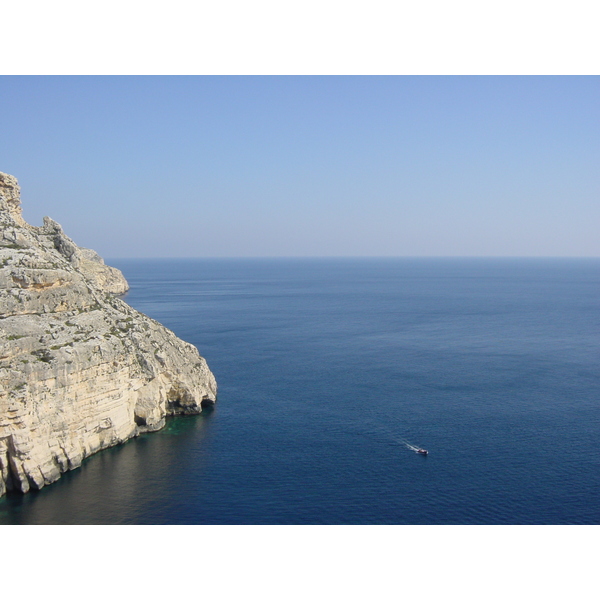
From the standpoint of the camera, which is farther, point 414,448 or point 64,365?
point 414,448

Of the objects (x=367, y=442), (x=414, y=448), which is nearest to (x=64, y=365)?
(x=367, y=442)

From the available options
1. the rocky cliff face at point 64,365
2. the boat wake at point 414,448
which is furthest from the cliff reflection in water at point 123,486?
the boat wake at point 414,448

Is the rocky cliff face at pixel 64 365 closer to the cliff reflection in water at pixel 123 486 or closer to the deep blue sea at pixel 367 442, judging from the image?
the cliff reflection in water at pixel 123 486

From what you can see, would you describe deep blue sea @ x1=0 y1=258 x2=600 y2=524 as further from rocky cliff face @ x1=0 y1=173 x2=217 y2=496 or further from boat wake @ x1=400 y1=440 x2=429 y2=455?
rocky cliff face @ x1=0 y1=173 x2=217 y2=496

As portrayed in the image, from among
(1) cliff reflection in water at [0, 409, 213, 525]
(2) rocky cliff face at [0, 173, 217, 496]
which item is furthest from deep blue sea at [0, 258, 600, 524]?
(2) rocky cliff face at [0, 173, 217, 496]

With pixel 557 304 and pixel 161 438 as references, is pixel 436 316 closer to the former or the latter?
pixel 557 304

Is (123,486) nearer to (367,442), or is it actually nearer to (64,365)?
(64,365)
